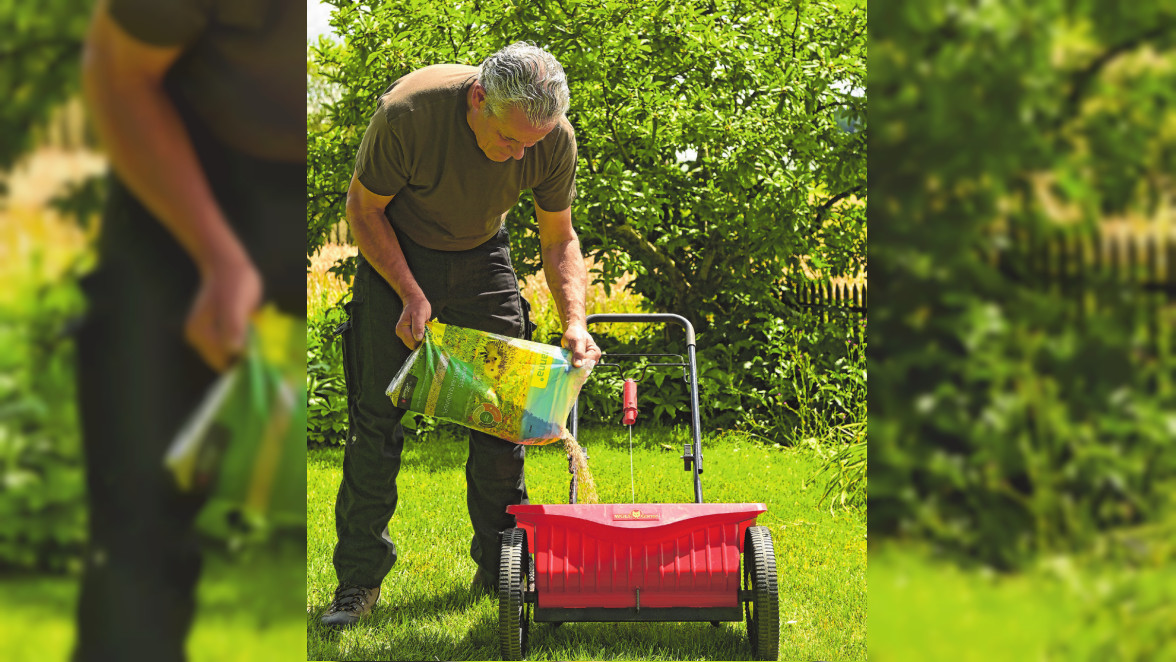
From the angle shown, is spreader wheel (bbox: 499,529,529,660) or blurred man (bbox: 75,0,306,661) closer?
blurred man (bbox: 75,0,306,661)

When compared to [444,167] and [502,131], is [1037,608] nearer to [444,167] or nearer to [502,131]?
[502,131]

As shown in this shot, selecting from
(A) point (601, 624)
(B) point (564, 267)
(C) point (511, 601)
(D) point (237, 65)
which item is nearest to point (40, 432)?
(D) point (237, 65)

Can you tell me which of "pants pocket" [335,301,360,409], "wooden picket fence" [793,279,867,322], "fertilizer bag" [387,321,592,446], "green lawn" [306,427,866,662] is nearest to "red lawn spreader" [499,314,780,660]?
"green lawn" [306,427,866,662]

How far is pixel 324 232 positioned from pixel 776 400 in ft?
10.9

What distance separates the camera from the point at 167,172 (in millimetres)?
1359

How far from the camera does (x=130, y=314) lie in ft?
4.38

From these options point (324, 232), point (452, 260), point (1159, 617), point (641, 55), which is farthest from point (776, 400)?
point (1159, 617)

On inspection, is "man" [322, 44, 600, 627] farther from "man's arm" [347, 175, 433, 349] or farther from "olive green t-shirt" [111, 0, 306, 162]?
"olive green t-shirt" [111, 0, 306, 162]

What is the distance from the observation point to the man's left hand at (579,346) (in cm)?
312

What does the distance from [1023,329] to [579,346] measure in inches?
74.6

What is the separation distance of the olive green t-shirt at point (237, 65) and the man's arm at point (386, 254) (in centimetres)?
166

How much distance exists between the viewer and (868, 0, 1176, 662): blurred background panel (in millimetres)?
1288

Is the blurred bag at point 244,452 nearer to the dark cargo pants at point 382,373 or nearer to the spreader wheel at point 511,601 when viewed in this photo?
the spreader wheel at point 511,601

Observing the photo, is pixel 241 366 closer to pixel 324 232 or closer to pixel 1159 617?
pixel 1159 617
